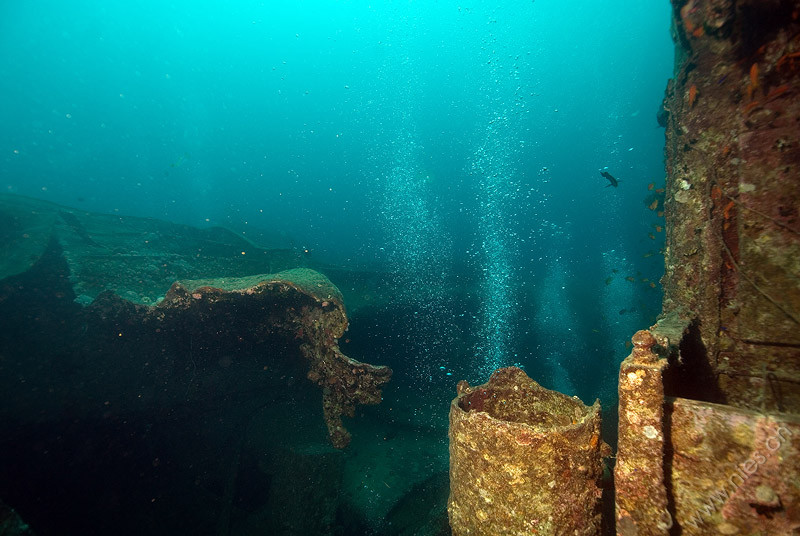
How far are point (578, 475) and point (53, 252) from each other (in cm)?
823

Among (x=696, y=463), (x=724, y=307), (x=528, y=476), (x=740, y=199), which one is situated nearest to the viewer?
(x=696, y=463)

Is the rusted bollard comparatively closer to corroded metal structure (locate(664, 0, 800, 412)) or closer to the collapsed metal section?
the collapsed metal section

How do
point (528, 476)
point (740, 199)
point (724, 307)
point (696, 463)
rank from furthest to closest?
point (724, 307) < point (740, 199) < point (528, 476) < point (696, 463)

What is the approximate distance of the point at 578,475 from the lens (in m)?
2.10

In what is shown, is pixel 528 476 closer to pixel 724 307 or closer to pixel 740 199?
pixel 724 307

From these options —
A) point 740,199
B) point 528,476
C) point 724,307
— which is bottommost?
point 528,476

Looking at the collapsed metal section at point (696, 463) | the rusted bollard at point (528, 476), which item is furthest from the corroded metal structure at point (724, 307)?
the rusted bollard at point (528, 476)

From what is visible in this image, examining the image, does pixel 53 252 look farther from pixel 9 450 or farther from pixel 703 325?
pixel 703 325

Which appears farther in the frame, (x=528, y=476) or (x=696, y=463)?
(x=528, y=476)

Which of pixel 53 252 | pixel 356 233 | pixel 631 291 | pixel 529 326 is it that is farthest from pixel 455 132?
pixel 53 252

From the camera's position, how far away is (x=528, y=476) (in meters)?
2.12

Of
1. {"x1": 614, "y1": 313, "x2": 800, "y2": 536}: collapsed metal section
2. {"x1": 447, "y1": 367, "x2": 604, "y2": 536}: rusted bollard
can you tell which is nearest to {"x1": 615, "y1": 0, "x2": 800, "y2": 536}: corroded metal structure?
{"x1": 614, "y1": 313, "x2": 800, "y2": 536}: collapsed metal section

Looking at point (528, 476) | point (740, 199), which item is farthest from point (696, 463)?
point (740, 199)

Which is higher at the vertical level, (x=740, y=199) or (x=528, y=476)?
(x=740, y=199)
